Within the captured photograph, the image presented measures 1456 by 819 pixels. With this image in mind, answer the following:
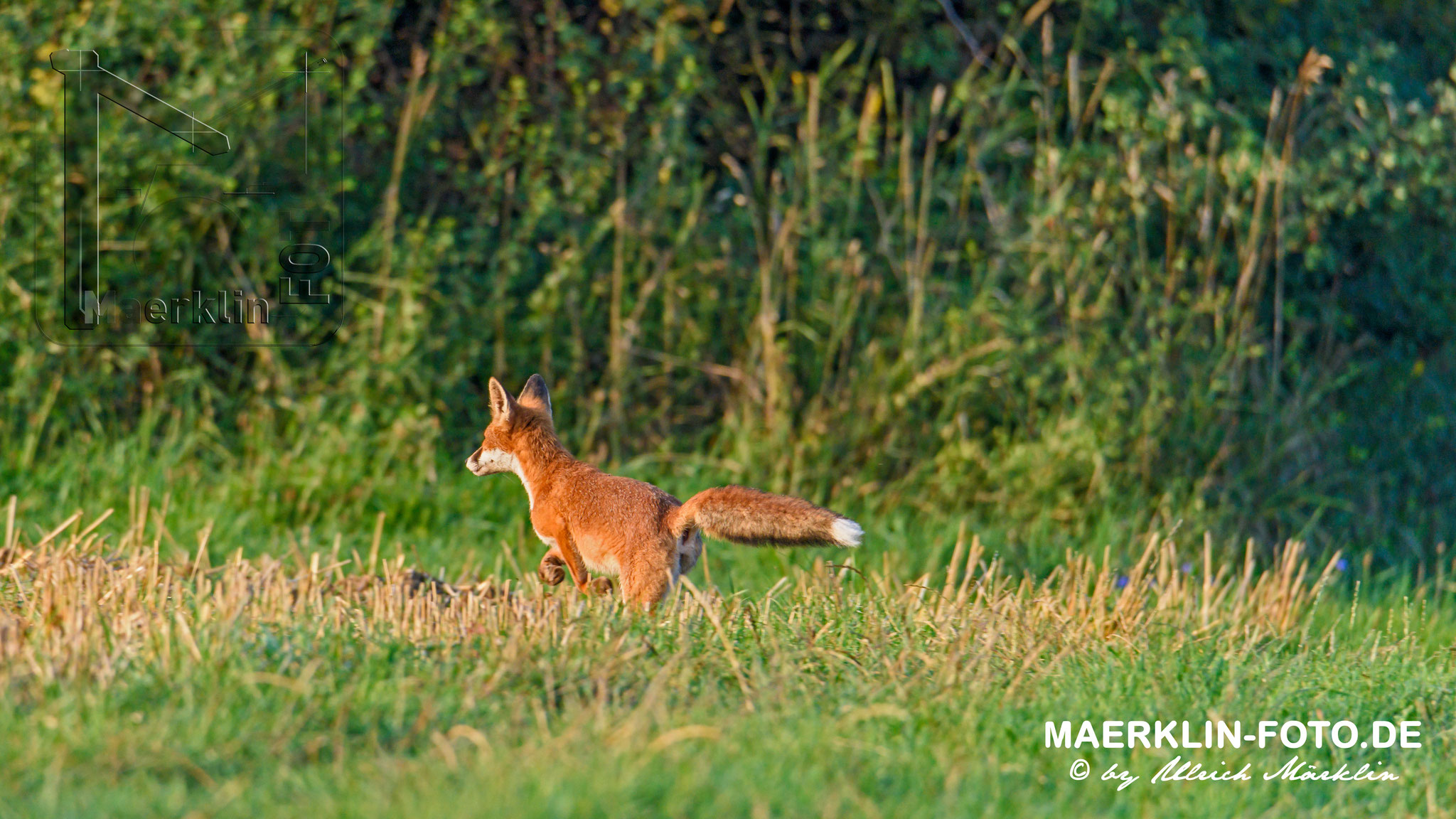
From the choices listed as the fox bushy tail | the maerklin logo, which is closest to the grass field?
the fox bushy tail

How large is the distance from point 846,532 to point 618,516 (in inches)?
30.7

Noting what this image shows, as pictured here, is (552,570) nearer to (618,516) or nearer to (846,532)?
(618,516)

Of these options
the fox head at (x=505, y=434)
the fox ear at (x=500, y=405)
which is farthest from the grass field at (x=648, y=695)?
the fox ear at (x=500, y=405)

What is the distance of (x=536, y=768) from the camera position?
9.59 ft

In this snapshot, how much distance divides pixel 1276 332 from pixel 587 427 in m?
3.54

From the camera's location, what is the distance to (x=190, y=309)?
7.51 m

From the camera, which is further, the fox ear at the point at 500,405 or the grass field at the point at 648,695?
the fox ear at the point at 500,405

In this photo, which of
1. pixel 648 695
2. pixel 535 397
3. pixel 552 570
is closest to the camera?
pixel 648 695

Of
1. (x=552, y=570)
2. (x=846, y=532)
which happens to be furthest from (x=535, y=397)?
(x=846, y=532)

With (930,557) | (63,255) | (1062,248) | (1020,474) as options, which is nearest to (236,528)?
(63,255)

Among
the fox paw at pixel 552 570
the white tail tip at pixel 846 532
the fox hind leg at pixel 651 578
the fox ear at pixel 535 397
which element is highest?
the fox ear at pixel 535 397

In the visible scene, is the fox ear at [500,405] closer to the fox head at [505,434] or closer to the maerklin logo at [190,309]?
the fox head at [505,434]

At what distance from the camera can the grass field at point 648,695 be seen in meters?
2.94

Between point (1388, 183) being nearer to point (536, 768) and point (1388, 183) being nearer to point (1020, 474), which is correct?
point (1020, 474)
